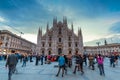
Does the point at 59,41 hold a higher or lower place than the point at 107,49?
higher

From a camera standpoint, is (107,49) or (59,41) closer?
(59,41)

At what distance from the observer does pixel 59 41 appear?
61781 mm

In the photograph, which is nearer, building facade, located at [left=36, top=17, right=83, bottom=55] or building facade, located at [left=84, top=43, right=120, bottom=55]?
building facade, located at [left=36, top=17, right=83, bottom=55]

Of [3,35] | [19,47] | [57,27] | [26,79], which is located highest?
[57,27]

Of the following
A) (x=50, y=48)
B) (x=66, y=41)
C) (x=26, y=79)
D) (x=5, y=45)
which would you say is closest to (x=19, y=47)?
(x=5, y=45)

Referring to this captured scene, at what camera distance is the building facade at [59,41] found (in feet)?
196

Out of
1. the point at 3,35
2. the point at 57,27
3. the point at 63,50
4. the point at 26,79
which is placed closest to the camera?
the point at 26,79

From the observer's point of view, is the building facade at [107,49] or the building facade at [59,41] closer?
the building facade at [59,41]

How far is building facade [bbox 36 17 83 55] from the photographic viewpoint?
59.6 m

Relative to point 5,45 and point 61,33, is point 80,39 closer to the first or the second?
point 61,33

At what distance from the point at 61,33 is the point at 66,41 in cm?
533

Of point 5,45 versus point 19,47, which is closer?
point 5,45

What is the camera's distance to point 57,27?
6353cm

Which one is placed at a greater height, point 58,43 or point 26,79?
point 58,43
